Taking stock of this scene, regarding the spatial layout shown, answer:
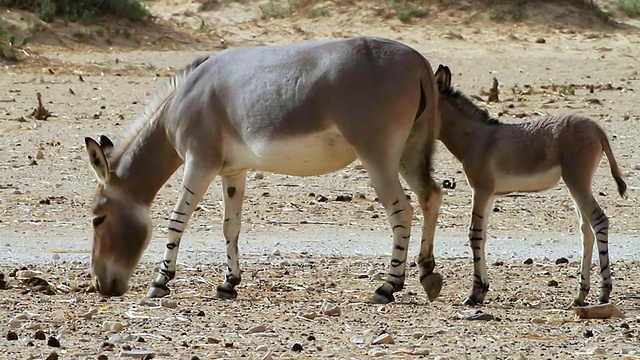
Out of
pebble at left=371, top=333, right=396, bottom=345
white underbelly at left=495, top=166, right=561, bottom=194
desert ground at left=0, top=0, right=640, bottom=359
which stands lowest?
desert ground at left=0, top=0, right=640, bottom=359

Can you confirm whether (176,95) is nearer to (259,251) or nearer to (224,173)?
(224,173)

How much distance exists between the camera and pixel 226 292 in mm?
9727

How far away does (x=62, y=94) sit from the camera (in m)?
20.7

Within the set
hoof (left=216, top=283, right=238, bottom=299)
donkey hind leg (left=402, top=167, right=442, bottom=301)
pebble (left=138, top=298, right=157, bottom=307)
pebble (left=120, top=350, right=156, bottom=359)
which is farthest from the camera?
hoof (left=216, top=283, right=238, bottom=299)

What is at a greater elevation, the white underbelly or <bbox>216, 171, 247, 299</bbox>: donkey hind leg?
the white underbelly

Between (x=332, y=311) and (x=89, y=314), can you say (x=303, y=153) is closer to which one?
(x=332, y=311)

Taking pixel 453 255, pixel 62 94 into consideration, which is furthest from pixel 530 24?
pixel 453 255

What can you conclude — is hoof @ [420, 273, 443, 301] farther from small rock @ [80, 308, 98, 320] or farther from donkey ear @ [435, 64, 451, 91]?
small rock @ [80, 308, 98, 320]

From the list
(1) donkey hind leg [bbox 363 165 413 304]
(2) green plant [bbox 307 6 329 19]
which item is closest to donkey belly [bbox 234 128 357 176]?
Answer: (1) donkey hind leg [bbox 363 165 413 304]

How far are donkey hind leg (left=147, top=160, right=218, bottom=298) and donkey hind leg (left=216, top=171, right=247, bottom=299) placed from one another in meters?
0.44

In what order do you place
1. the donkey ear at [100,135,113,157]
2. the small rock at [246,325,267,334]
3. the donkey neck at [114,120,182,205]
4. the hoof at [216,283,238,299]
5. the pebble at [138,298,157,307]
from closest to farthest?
the small rock at [246,325,267,334], the pebble at [138,298,157,307], the hoof at [216,283,238,299], the donkey neck at [114,120,182,205], the donkey ear at [100,135,113,157]

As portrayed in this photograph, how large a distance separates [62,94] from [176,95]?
36.6 feet

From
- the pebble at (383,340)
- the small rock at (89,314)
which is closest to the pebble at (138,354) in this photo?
the small rock at (89,314)

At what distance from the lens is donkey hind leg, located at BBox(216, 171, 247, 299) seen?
9.92 metres
